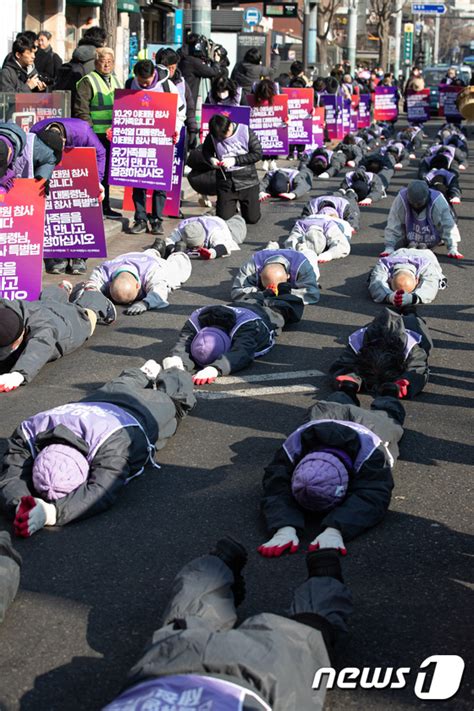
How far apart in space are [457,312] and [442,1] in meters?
83.5

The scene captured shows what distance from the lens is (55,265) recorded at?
1200cm

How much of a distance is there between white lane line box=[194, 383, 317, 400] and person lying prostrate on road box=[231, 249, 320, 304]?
8.45 feet

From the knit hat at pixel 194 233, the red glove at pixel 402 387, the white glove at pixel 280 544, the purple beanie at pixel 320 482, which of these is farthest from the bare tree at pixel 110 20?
the white glove at pixel 280 544

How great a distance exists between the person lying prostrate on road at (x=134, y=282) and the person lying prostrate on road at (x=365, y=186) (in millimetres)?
7481

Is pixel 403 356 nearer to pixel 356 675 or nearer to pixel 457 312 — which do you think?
pixel 457 312

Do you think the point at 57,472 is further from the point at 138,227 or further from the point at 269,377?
the point at 138,227

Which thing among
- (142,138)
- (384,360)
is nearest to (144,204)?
(142,138)

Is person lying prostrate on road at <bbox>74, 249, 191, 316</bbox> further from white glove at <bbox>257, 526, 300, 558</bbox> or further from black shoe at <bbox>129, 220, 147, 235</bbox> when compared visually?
white glove at <bbox>257, 526, 300, 558</bbox>

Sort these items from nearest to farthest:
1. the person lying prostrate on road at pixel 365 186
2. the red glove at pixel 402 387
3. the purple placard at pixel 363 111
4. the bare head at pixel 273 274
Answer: the red glove at pixel 402 387, the bare head at pixel 273 274, the person lying prostrate on road at pixel 365 186, the purple placard at pixel 363 111

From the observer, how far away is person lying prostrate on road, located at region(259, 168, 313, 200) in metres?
18.8

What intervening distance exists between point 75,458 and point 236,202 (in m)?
9.90

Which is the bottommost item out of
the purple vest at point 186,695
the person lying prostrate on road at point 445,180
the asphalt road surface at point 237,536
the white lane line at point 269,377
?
the asphalt road surface at point 237,536

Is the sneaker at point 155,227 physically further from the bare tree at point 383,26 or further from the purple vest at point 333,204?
the bare tree at point 383,26

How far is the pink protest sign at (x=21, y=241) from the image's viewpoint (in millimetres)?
10086
